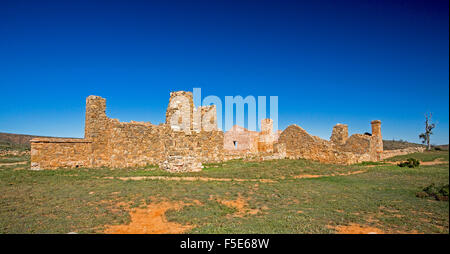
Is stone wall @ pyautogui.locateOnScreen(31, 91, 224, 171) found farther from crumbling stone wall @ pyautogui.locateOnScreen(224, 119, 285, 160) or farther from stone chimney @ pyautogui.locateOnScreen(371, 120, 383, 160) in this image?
stone chimney @ pyautogui.locateOnScreen(371, 120, 383, 160)

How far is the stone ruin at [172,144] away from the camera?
13.6 metres

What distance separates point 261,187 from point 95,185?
22.1 ft

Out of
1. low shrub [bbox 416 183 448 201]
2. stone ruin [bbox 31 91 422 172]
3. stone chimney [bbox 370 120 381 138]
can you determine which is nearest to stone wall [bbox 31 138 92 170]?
stone ruin [bbox 31 91 422 172]

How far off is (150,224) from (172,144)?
7607mm

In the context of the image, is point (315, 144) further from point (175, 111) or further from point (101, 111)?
point (101, 111)

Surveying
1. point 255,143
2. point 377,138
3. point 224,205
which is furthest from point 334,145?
point 224,205

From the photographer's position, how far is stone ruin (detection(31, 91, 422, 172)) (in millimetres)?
13633

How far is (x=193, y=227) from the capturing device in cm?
557

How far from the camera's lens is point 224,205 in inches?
290

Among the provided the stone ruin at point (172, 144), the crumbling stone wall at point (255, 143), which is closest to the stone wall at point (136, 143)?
the stone ruin at point (172, 144)

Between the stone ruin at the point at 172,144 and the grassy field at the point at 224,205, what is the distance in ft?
8.95

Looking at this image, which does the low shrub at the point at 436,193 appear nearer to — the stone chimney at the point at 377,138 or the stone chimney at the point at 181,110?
the stone chimney at the point at 181,110

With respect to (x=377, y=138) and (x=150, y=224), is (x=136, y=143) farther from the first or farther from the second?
(x=377, y=138)
